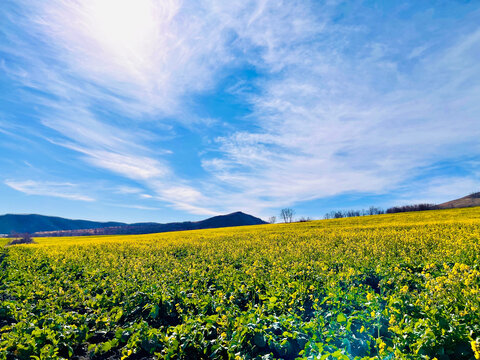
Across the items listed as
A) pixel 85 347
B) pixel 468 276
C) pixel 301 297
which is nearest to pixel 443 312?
pixel 468 276

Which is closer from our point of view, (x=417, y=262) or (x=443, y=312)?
(x=443, y=312)

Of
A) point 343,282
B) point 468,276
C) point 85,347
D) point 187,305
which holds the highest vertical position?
point 468,276

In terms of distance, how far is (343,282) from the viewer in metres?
9.12

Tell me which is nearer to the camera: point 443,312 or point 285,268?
point 443,312

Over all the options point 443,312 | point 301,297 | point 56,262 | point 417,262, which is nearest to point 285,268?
point 301,297

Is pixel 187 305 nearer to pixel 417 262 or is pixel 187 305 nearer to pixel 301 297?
pixel 301 297

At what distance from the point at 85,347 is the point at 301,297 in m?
6.57

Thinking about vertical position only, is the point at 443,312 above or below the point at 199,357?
above

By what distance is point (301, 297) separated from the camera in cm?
767

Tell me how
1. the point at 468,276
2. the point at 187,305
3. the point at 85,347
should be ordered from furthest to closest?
the point at 187,305 → the point at 85,347 → the point at 468,276

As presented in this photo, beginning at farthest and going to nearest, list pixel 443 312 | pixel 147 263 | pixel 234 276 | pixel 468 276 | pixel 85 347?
pixel 147 263 < pixel 234 276 < pixel 85 347 < pixel 468 276 < pixel 443 312

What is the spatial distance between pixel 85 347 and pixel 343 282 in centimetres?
850

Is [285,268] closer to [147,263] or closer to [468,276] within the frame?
[468,276]

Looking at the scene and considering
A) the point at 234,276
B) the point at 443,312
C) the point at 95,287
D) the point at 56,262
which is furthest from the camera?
the point at 56,262
